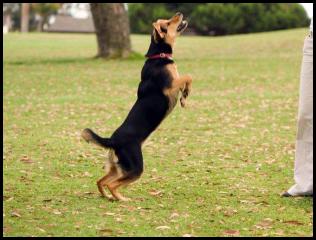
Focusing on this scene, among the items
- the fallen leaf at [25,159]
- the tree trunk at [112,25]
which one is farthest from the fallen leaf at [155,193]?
the tree trunk at [112,25]

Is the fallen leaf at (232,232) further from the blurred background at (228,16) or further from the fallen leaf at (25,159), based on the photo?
the blurred background at (228,16)

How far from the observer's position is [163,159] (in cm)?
931

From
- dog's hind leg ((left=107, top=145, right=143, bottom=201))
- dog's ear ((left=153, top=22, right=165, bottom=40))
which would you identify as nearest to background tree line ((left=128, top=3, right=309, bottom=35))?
dog's ear ((left=153, top=22, right=165, bottom=40))

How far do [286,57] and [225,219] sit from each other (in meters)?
21.0

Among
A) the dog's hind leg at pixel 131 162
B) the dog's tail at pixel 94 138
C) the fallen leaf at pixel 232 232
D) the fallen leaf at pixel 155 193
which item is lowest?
the fallen leaf at pixel 155 193

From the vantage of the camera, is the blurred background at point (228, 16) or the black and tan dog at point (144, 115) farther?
the blurred background at point (228, 16)

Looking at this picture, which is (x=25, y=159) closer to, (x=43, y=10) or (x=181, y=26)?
(x=181, y=26)

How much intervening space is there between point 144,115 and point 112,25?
58.4 feet

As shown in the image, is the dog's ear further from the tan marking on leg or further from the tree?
the tree

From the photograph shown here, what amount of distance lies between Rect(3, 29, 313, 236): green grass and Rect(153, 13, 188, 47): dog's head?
64.5 inches

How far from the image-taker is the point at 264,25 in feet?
191

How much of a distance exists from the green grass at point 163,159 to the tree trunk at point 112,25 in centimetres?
355

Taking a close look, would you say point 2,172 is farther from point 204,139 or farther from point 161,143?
point 204,139

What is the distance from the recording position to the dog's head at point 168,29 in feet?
23.0
